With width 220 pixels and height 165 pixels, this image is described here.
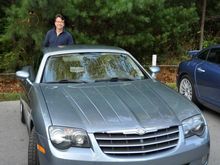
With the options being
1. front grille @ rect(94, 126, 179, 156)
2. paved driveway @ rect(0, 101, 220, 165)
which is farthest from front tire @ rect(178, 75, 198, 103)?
front grille @ rect(94, 126, 179, 156)

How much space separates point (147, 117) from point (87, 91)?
0.96m

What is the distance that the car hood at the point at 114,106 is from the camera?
377 centimetres

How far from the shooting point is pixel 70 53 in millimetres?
5441

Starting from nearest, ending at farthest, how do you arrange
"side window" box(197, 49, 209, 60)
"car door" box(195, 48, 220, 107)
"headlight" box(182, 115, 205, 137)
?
"headlight" box(182, 115, 205, 137) < "car door" box(195, 48, 220, 107) < "side window" box(197, 49, 209, 60)

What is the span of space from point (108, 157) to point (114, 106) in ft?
2.36

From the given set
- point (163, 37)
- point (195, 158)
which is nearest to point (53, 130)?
point (195, 158)

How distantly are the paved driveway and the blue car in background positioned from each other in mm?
390

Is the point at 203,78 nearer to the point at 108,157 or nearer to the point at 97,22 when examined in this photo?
the point at 108,157

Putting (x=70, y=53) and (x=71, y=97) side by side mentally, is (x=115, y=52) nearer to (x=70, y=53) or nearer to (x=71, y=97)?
(x=70, y=53)

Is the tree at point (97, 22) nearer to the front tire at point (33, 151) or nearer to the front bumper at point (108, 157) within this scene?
the front tire at point (33, 151)

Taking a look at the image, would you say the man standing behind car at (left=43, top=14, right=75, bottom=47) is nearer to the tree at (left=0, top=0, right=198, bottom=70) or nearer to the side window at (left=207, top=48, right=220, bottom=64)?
the tree at (left=0, top=0, right=198, bottom=70)

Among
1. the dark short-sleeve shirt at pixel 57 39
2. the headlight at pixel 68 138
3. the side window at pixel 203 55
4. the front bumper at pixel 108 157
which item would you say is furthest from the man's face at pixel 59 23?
the headlight at pixel 68 138

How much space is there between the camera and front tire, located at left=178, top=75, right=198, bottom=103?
7.56 m

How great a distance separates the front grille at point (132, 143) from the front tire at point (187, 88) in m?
3.93
